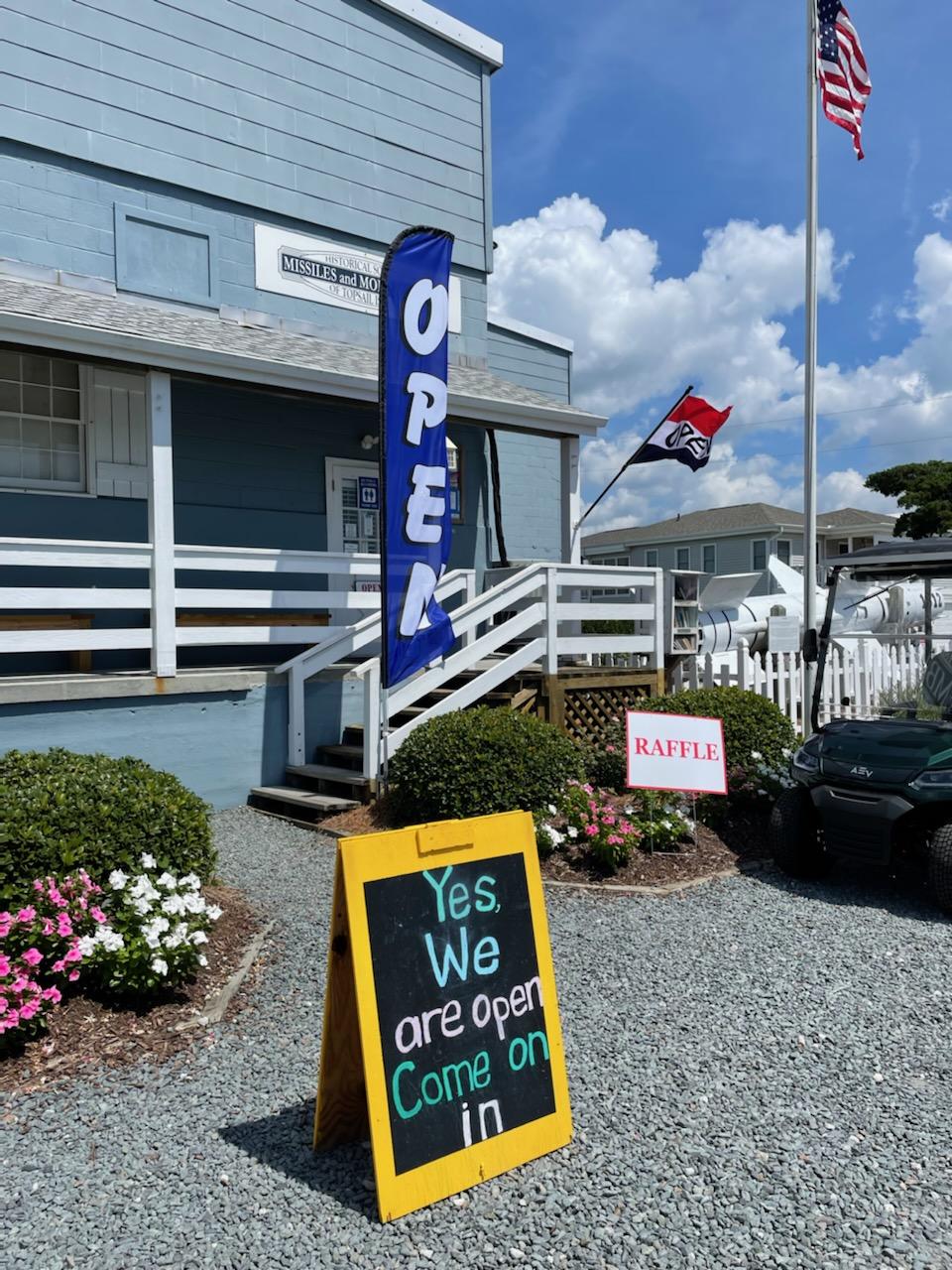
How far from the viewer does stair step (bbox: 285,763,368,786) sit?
8034mm

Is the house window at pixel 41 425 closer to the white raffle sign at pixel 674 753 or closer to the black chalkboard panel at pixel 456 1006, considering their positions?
the white raffle sign at pixel 674 753

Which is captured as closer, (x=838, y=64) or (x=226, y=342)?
(x=226, y=342)

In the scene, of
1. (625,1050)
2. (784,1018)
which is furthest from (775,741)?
(625,1050)

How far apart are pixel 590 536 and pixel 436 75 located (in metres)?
33.9

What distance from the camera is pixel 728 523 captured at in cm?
3900

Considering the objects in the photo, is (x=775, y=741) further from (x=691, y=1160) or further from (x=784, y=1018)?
(x=691, y=1160)

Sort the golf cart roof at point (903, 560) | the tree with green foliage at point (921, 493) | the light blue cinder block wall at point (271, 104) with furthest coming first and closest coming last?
1. the tree with green foliage at point (921, 493)
2. the light blue cinder block wall at point (271, 104)
3. the golf cart roof at point (903, 560)

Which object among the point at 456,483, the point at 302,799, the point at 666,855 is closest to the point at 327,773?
the point at 302,799

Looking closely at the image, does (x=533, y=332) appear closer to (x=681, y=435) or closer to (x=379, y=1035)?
(x=681, y=435)

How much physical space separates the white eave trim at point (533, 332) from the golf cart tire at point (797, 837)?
29.2ft

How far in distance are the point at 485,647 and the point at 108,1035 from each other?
5336 mm

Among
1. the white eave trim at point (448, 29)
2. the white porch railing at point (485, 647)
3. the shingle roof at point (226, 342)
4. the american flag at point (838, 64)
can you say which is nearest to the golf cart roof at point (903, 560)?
the white porch railing at point (485, 647)

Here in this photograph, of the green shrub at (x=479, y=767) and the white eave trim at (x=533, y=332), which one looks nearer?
the green shrub at (x=479, y=767)

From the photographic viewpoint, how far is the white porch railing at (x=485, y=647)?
26.9ft
